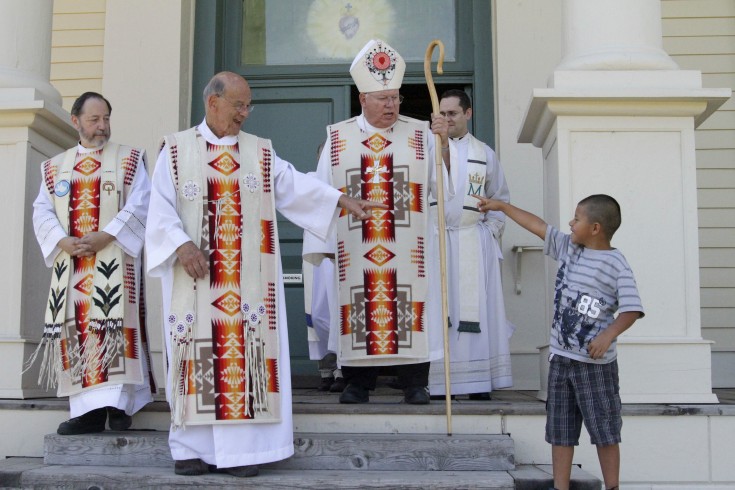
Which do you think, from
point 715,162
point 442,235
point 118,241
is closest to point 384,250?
point 442,235

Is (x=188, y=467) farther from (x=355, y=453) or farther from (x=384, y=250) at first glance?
(x=384, y=250)

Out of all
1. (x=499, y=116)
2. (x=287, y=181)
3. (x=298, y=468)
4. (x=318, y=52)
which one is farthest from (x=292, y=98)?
(x=298, y=468)

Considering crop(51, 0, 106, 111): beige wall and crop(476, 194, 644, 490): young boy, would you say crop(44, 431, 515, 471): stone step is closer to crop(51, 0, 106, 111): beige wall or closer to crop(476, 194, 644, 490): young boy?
crop(476, 194, 644, 490): young boy

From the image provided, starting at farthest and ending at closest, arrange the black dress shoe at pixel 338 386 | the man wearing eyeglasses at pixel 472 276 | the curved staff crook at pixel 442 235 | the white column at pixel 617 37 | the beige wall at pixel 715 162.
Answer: the beige wall at pixel 715 162
the black dress shoe at pixel 338 386
the man wearing eyeglasses at pixel 472 276
the white column at pixel 617 37
the curved staff crook at pixel 442 235

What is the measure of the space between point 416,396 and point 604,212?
1.66 meters

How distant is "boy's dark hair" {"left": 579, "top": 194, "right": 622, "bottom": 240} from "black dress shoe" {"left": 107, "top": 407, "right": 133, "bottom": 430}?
278 centimetres

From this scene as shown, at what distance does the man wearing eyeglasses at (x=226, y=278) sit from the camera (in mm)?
5160

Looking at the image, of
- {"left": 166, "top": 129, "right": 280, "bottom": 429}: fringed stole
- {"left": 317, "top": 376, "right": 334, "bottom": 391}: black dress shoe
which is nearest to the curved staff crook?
{"left": 166, "top": 129, "right": 280, "bottom": 429}: fringed stole

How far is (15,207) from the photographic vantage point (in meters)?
6.67

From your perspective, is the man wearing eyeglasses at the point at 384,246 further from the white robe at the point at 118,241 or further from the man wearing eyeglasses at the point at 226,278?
the white robe at the point at 118,241

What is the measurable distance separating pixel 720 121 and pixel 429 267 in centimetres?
362

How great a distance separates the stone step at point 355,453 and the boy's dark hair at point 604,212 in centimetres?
125

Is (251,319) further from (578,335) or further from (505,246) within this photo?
(505,246)

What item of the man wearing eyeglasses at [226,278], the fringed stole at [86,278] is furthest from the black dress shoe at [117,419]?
the man wearing eyeglasses at [226,278]
